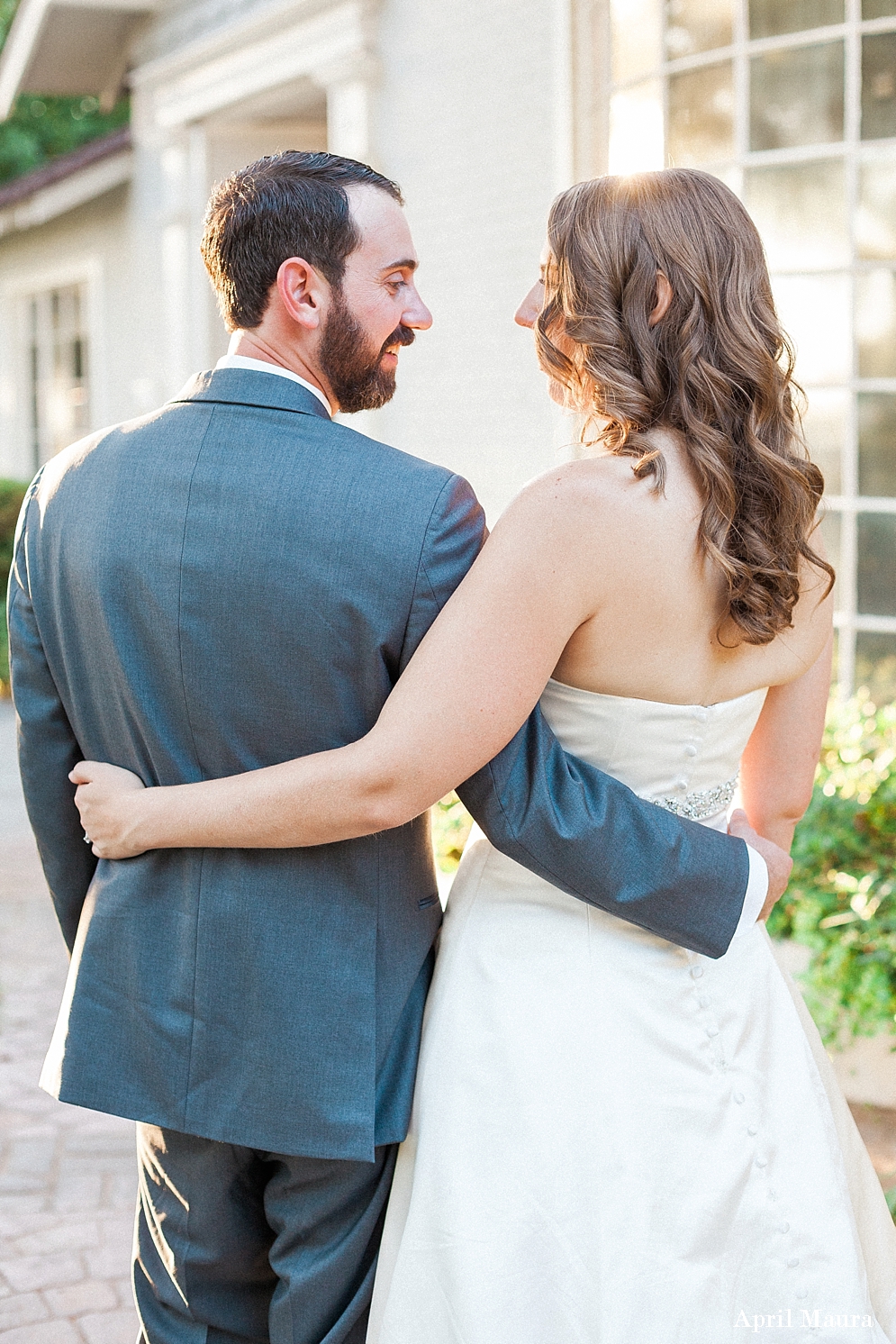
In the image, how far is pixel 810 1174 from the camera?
1837mm

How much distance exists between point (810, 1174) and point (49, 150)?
20.7m

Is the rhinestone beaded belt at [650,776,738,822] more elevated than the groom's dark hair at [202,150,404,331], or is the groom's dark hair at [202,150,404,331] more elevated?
the groom's dark hair at [202,150,404,331]

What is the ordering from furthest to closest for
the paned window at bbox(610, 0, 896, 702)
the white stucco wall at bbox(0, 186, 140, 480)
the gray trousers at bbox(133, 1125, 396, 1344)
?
the white stucco wall at bbox(0, 186, 140, 480) < the paned window at bbox(610, 0, 896, 702) < the gray trousers at bbox(133, 1125, 396, 1344)

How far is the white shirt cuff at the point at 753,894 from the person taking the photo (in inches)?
71.7

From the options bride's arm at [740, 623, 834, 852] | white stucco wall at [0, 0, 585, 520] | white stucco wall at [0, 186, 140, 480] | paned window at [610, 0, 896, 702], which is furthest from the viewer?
white stucco wall at [0, 186, 140, 480]

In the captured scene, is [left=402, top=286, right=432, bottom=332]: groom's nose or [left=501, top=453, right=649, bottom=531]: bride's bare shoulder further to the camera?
[left=402, top=286, right=432, bottom=332]: groom's nose

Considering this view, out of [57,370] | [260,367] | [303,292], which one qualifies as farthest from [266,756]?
[57,370]

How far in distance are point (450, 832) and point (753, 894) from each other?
2402 millimetres

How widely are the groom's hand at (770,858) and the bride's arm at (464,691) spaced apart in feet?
1.73

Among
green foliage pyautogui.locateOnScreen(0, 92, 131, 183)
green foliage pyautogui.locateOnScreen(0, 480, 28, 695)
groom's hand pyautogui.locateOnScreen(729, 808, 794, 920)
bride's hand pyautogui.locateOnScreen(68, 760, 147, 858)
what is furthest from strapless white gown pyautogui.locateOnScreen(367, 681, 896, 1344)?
green foliage pyautogui.locateOnScreen(0, 92, 131, 183)

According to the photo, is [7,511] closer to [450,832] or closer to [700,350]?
[450,832]

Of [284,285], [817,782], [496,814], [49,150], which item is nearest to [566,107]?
[817,782]

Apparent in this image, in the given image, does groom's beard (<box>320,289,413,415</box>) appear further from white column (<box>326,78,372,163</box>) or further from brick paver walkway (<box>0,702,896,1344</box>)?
white column (<box>326,78,372,163</box>)

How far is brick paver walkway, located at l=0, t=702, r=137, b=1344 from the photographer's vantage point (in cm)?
287
